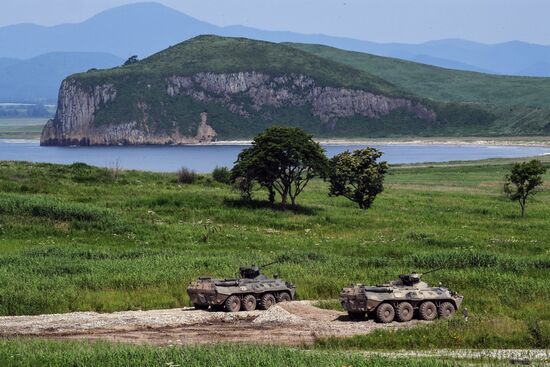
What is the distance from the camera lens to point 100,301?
33.6m

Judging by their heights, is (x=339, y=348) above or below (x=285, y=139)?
below

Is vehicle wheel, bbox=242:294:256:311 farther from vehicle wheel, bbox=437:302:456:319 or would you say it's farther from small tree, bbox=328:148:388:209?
small tree, bbox=328:148:388:209

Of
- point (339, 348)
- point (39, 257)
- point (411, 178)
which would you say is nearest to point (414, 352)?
point (339, 348)

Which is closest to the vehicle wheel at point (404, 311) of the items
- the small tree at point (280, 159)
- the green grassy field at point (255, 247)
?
the green grassy field at point (255, 247)

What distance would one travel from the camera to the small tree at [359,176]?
234 feet

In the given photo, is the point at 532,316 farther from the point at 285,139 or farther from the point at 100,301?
the point at 285,139

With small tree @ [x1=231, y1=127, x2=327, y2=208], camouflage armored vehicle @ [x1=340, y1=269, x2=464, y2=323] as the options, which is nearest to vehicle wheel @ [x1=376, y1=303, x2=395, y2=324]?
camouflage armored vehicle @ [x1=340, y1=269, x2=464, y2=323]

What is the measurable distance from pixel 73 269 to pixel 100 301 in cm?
600

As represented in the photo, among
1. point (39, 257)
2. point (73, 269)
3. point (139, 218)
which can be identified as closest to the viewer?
point (73, 269)

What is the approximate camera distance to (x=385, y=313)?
30.5 m

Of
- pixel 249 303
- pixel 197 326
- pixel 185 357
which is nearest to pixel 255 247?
pixel 249 303

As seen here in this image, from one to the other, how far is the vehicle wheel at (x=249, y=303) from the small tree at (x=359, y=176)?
124ft

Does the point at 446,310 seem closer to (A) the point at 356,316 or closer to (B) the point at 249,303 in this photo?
(A) the point at 356,316

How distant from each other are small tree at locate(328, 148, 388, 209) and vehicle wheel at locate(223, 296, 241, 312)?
125ft
